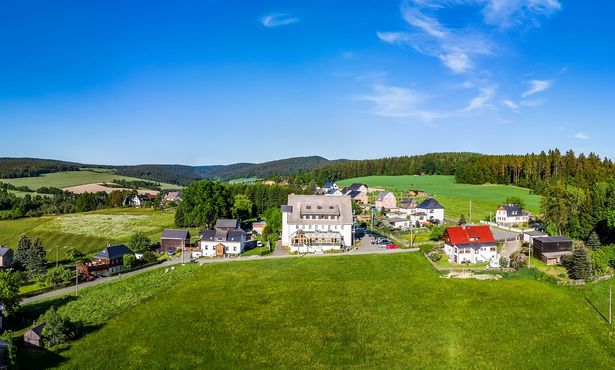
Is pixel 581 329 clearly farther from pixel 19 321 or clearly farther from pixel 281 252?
pixel 19 321

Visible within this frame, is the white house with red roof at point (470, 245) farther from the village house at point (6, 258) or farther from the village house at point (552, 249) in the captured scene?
the village house at point (6, 258)

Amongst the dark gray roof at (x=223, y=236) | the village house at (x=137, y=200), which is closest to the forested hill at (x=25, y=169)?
the village house at (x=137, y=200)

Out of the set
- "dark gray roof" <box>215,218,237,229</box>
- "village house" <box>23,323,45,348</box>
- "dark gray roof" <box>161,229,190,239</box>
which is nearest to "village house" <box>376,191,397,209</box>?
"dark gray roof" <box>215,218,237,229</box>

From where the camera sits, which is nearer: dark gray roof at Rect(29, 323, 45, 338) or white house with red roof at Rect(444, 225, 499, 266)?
dark gray roof at Rect(29, 323, 45, 338)

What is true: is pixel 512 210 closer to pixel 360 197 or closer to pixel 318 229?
pixel 318 229

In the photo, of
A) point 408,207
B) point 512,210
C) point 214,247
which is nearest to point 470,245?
point 512,210

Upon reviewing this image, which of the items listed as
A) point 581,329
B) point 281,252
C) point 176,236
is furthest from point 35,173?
point 581,329

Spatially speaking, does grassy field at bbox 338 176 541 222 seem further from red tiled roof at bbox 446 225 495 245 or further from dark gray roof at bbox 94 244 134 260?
dark gray roof at bbox 94 244 134 260
